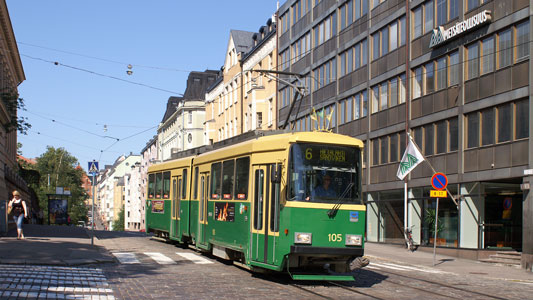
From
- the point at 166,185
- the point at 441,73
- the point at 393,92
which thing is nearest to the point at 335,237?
the point at 166,185

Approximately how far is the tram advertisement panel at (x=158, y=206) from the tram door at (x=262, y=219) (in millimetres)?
10991

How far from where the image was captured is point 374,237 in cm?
3728

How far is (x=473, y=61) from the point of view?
2722cm

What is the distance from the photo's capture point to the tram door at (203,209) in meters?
19.3

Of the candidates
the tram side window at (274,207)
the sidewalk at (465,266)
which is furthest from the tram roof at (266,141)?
the sidewalk at (465,266)

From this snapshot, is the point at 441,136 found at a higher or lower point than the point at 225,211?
higher

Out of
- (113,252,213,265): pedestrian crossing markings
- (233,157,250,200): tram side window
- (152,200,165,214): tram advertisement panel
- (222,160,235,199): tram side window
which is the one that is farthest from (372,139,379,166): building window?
(233,157,250,200): tram side window

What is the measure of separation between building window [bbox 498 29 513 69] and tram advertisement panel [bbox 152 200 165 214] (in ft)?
43.9

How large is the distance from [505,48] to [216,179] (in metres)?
12.9

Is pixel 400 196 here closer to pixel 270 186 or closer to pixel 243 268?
pixel 243 268

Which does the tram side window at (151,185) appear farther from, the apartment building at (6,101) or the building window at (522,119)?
the building window at (522,119)

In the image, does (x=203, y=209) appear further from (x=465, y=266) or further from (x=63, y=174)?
(x=63, y=174)

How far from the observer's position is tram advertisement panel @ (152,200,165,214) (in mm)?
25656

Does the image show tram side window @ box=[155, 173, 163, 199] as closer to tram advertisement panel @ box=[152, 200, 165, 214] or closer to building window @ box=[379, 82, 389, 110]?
tram advertisement panel @ box=[152, 200, 165, 214]
